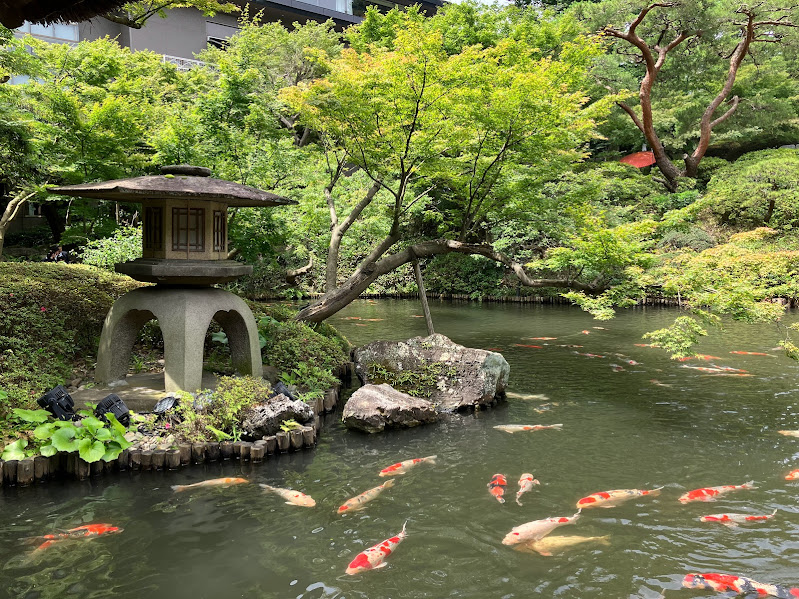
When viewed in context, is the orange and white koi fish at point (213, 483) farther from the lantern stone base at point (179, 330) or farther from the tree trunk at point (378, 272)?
the tree trunk at point (378, 272)

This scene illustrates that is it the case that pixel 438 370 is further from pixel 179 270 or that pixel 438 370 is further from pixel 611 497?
pixel 179 270

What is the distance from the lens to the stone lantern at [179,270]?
9.30m

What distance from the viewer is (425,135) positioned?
478 inches

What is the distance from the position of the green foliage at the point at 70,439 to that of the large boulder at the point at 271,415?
1.63 meters

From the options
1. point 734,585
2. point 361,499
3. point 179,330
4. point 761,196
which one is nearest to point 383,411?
point 361,499

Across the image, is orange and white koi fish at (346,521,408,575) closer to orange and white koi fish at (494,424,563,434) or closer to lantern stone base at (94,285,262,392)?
orange and white koi fish at (494,424,563,434)

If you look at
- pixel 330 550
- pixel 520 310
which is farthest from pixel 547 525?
pixel 520 310

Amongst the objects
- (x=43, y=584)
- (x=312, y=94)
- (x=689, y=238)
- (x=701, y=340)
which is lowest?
(x=43, y=584)

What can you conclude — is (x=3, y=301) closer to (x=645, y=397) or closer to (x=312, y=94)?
(x=312, y=94)

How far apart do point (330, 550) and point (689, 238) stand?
23.5 metres

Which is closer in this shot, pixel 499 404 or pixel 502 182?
pixel 499 404

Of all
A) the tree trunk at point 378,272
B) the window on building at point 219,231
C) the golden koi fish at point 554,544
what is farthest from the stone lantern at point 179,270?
the golden koi fish at point 554,544

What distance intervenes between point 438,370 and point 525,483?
4.22 m

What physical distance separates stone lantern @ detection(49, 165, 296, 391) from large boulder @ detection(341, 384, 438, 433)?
6.11 feet
